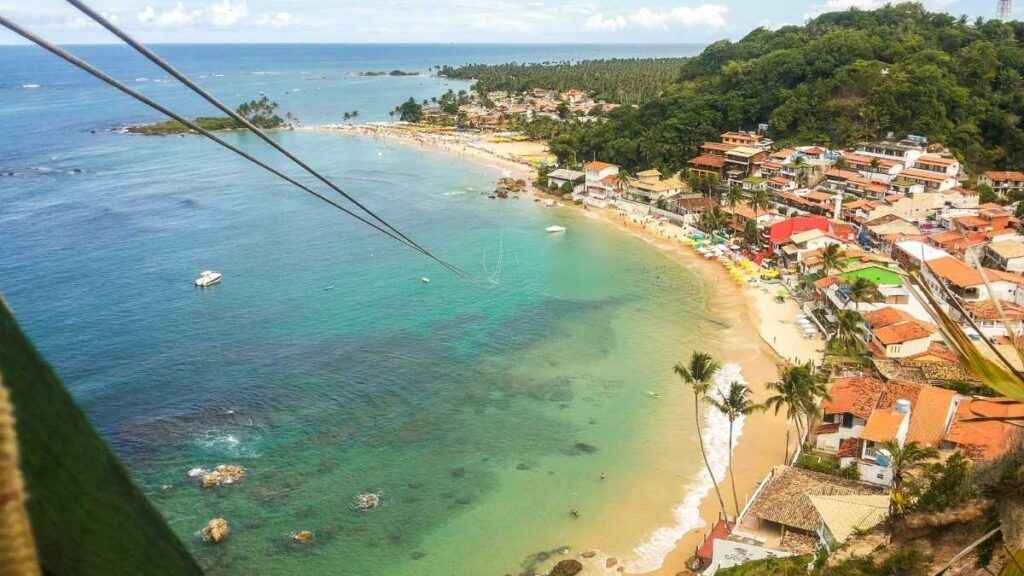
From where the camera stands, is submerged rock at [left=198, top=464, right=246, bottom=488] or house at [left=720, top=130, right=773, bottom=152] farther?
house at [left=720, top=130, right=773, bottom=152]

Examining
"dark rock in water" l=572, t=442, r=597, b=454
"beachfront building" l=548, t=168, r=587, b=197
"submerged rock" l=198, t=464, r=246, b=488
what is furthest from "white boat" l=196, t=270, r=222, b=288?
"beachfront building" l=548, t=168, r=587, b=197

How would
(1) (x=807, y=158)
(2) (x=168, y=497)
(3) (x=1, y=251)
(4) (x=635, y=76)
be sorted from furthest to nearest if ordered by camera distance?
(4) (x=635, y=76)
(1) (x=807, y=158)
(3) (x=1, y=251)
(2) (x=168, y=497)

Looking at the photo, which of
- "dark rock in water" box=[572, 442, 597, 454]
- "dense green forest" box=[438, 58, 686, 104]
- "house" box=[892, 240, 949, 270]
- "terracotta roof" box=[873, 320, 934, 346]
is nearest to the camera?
"dark rock in water" box=[572, 442, 597, 454]

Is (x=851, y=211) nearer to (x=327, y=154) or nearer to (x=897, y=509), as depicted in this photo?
(x=897, y=509)

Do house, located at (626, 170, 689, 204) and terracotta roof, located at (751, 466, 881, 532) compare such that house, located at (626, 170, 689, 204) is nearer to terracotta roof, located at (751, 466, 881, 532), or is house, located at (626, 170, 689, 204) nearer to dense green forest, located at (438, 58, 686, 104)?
dense green forest, located at (438, 58, 686, 104)

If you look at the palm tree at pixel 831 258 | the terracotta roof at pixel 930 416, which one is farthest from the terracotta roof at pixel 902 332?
the palm tree at pixel 831 258

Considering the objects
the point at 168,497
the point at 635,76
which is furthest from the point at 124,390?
the point at 635,76

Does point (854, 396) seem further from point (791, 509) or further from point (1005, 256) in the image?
point (1005, 256)
